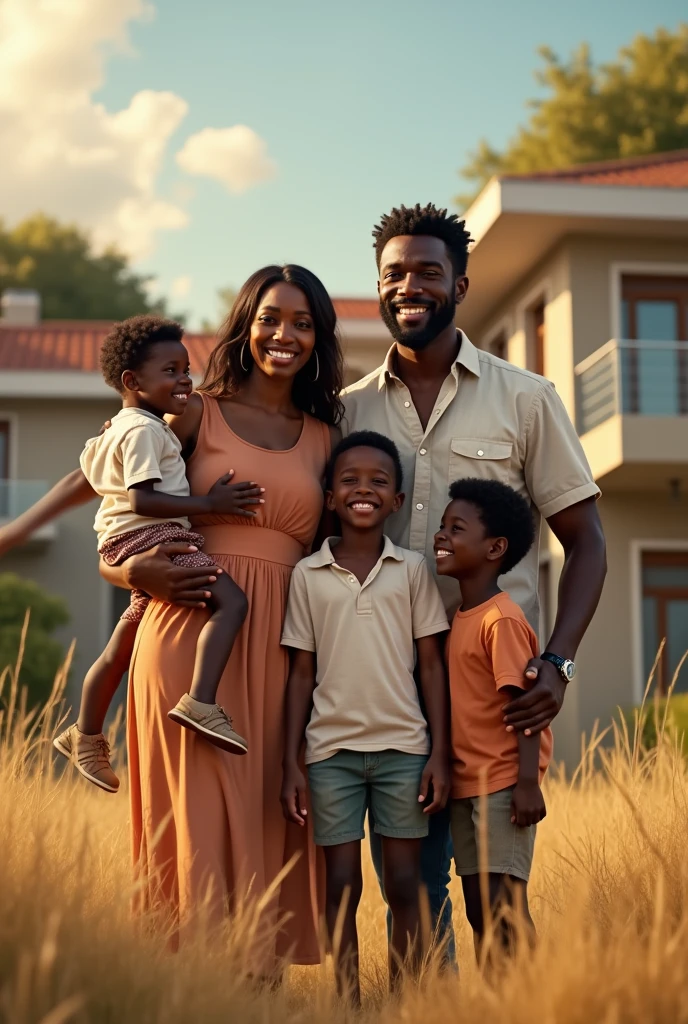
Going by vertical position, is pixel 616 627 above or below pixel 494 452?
below

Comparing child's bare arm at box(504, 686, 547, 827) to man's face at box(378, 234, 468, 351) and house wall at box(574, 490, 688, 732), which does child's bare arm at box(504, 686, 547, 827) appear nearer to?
man's face at box(378, 234, 468, 351)

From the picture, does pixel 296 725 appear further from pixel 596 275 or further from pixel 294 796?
pixel 596 275

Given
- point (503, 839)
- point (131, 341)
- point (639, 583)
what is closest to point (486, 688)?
point (503, 839)

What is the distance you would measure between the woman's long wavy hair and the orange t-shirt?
104 centimetres

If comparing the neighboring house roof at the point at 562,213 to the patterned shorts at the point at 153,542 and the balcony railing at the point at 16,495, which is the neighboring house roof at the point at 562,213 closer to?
the balcony railing at the point at 16,495

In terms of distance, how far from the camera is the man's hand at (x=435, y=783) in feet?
13.0

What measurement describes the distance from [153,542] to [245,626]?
15.5 inches

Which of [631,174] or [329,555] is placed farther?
[631,174]

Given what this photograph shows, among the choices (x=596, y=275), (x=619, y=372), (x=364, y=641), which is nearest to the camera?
(x=364, y=641)

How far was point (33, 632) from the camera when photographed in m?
17.5

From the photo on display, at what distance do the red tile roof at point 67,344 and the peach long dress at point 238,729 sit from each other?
15.7 m

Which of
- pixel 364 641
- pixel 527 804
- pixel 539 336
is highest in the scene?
pixel 539 336

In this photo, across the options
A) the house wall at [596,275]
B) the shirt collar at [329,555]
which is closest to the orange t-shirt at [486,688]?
the shirt collar at [329,555]

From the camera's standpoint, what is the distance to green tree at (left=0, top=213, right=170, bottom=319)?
128 ft
